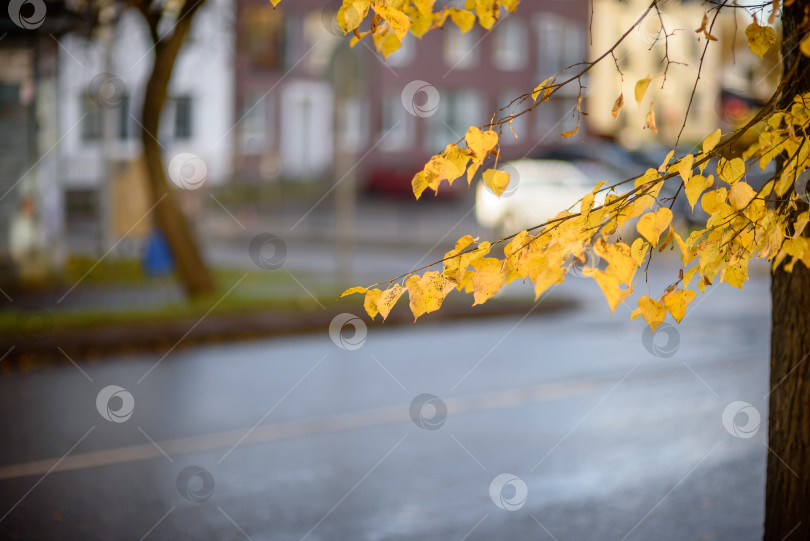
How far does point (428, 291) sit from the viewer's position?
310 cm

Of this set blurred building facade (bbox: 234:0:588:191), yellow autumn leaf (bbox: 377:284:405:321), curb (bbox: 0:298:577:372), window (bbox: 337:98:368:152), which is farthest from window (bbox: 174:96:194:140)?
yellow autumn leaf (bbox: 377:284:405:321)

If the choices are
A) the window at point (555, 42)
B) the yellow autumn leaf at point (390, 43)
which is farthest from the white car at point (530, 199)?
the window at point (555, 42)

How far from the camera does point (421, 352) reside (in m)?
10.8

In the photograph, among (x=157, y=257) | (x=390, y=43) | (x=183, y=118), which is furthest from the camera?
(x=183, y=118)

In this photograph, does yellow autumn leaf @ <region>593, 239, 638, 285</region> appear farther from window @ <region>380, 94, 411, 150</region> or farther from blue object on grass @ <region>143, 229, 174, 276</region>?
window @ <region>380, 94, 411, 150</region>

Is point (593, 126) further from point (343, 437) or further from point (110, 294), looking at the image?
point (343, 437)

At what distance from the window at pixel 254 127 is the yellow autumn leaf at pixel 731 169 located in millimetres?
37956

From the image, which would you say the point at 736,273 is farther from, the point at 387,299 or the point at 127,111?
the point at 127,111

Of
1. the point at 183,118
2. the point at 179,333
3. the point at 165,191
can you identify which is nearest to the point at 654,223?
the point at 179,333

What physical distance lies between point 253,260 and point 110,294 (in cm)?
586

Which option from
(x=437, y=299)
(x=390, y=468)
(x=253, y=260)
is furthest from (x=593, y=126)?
(x=437, y=299)

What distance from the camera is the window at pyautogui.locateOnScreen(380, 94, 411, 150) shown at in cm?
4294

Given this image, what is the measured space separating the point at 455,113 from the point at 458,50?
2611 millimetres

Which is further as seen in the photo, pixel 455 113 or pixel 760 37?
pixel 455 113
